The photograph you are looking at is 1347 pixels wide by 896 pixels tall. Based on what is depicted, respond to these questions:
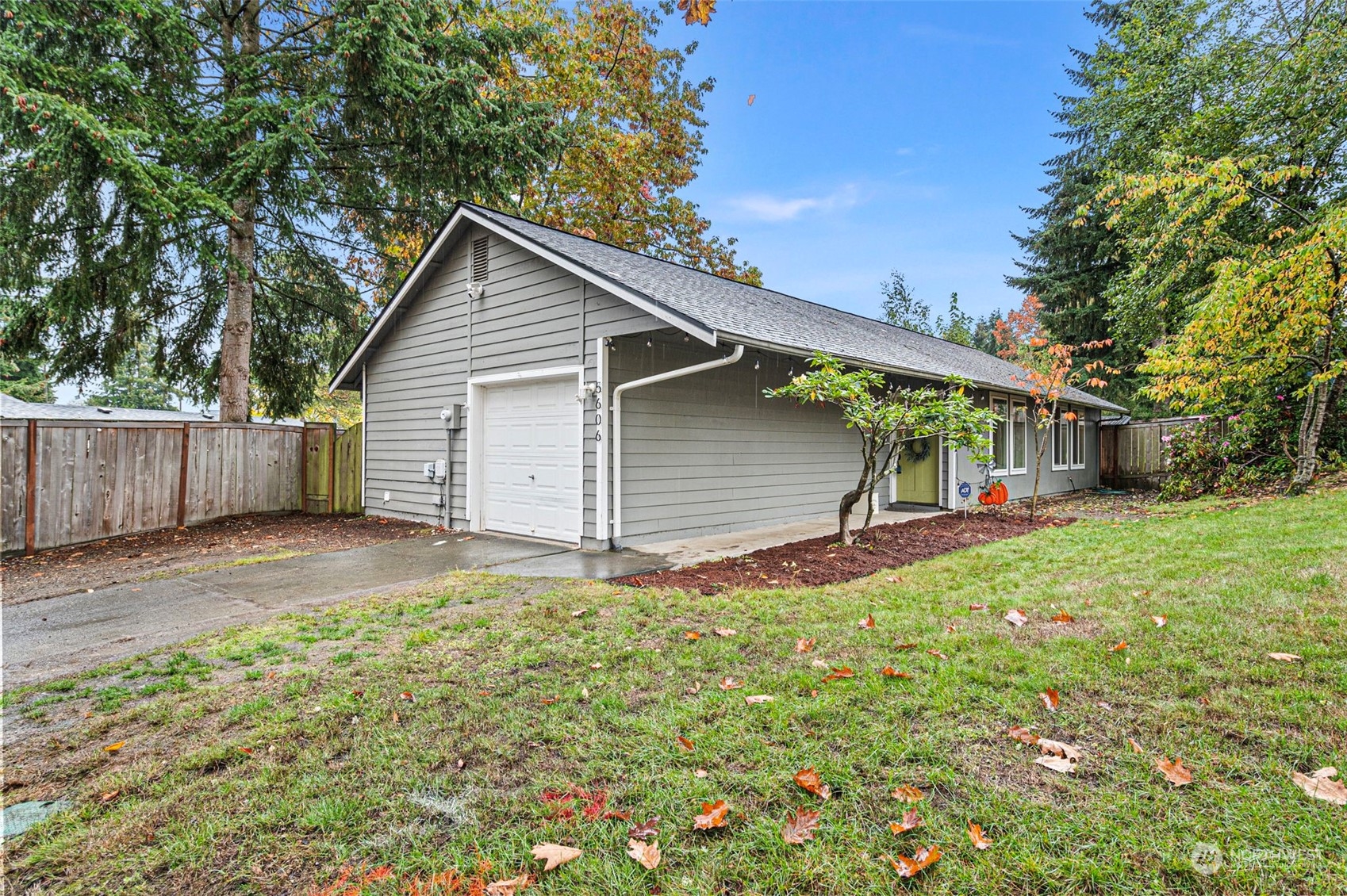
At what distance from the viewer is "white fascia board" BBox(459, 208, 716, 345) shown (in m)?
6.06

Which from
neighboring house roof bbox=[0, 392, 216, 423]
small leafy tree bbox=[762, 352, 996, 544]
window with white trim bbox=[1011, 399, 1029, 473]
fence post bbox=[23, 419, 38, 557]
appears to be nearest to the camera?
small leafy tree bbox=[762, 352, 996, 544]

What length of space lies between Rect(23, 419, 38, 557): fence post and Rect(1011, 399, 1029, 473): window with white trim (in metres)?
15.6

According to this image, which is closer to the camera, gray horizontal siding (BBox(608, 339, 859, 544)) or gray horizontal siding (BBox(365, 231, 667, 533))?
gray horizontal siding (BBox(365, 231, 667, 533))

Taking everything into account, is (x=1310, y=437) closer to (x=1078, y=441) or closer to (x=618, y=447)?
(x=1078, y=441)

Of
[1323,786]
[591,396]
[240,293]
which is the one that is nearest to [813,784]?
[1323,786]

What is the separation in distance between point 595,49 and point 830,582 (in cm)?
1599

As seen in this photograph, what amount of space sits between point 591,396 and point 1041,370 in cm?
802

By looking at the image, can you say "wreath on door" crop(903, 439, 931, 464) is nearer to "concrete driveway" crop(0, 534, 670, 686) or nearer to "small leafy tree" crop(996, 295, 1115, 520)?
"small leafy tree" crop(996, 295, 1115, 520)

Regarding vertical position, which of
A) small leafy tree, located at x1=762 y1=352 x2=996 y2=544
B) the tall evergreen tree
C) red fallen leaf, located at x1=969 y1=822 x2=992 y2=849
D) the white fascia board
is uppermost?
the tall evergreen tree

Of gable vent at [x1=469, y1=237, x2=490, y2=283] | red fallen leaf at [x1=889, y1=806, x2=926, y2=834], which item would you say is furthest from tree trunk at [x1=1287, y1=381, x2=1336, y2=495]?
gable vent at [x1=469, y1=237, x2=490, y2=283]

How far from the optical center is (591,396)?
7.26 m

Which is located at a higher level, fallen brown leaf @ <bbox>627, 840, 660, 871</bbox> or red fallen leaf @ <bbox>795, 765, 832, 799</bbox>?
red fallen leaf @ <bbox>795, 765, 832, 799</bbox>

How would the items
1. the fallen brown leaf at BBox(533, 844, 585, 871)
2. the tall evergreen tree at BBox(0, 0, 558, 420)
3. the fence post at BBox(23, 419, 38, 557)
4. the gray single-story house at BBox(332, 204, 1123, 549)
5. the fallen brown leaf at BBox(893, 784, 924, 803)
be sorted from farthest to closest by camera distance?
1. the tall evergreen tree at BBox(0, 0, 558, 420)
2. the fence post at BBox(23, 419, 38, 557)
3. the gray single-story house at BBox(332, 204, 1123, 549)
4. the fallen brown leaf at BBox(893, 784, 924, 803)
5. the fallen brown leaf at BBox(533, 844, 585, 871)

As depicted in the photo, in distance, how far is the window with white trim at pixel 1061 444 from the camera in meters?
14.5
